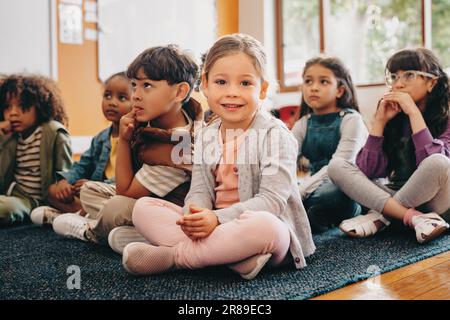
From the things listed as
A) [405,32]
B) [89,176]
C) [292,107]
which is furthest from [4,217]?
[405,32]

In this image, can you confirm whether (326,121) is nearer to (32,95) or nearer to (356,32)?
(32,95)

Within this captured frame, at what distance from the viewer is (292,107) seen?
3.90m

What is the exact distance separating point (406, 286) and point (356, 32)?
3.46 meters

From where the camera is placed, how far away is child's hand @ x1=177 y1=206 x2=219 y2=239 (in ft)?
3.22

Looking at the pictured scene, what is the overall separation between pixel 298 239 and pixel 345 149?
27.2 inches

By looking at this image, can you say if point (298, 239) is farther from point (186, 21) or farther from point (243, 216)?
point (186, 21)

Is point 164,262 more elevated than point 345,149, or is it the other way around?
point 345,149

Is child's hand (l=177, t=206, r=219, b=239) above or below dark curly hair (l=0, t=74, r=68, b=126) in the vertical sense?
below

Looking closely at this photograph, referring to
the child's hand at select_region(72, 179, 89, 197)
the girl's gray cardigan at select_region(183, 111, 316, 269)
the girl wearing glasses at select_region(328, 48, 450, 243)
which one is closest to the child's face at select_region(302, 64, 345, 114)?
the girl wearing glasses at select_region(328, 48, 450, 243)

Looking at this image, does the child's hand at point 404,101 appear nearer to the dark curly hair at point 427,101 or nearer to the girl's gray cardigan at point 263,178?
the dark curly hair at point 427,101

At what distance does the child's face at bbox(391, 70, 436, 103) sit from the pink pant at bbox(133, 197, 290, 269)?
76cm

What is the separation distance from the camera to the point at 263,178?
3.50 ft

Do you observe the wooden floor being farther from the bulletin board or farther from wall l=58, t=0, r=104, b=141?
the bulletin board

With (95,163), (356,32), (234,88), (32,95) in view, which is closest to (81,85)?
(32,95)
